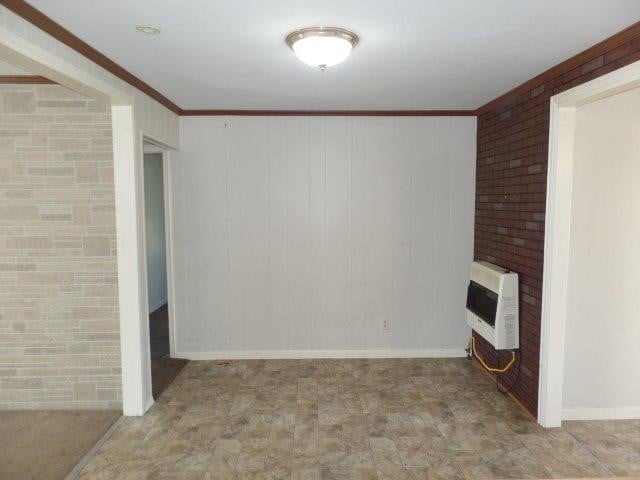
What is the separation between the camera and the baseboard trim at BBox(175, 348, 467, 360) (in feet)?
14.7

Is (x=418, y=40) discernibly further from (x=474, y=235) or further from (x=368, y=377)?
(x=368, y=377)

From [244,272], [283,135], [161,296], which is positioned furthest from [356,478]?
[161,296]

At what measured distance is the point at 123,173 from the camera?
3154mm

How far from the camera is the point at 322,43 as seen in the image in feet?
7.36

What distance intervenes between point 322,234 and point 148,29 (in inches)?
102

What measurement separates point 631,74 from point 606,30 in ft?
0.90

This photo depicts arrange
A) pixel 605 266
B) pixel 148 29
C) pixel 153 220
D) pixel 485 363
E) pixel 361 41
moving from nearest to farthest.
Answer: pixel 148 29 < pixel 361 41 < pixel 605 266 < pixel 485 363 < pixel 153 220

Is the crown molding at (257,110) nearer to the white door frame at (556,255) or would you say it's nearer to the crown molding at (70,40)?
the crown molding at (70,40)

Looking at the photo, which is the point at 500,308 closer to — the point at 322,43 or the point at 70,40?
the point at 322,43

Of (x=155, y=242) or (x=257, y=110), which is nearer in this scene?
(x=257, y=110)

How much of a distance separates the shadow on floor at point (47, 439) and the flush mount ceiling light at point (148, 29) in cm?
267

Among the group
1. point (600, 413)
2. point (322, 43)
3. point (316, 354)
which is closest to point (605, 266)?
point (600, 413)

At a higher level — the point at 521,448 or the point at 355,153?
the point at 355,153

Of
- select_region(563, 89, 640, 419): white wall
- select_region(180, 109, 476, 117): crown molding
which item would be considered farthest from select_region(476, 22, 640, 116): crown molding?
select_region(180, 109, 476, 117): crown molding
